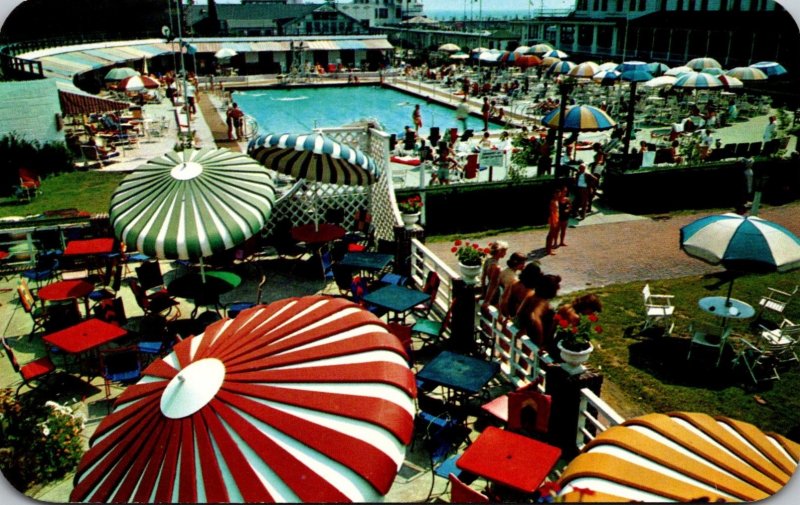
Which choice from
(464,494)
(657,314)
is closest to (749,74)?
(657,314)

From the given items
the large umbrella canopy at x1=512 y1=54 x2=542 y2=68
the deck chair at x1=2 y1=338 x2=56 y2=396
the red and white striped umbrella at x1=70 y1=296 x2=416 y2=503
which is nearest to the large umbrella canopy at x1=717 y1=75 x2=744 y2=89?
the large umbrella canopy at x1=512 y1=54 x2=542 y2=68

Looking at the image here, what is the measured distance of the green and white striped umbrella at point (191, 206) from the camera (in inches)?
285

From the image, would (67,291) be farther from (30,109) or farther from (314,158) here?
(30,109)

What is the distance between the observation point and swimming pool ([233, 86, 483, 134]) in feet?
100

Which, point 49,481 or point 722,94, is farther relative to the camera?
point 722,94

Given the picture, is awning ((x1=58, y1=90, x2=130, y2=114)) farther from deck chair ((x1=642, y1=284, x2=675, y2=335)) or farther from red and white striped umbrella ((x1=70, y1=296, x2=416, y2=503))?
red and white striped umbrella ((x1=70, y1=296, x2=416, y2=503))

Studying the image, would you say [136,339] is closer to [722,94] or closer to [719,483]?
[719,483]

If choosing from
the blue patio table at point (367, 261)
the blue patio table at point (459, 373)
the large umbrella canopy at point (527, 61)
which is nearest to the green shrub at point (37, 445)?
the blue patio table at point (459, 373)

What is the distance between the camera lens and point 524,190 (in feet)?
49.9

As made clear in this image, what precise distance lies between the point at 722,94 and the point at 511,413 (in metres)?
32.6

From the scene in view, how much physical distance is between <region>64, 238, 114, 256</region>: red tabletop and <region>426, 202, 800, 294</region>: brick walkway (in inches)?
252

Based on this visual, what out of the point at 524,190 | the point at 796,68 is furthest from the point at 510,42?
the point at 524,190

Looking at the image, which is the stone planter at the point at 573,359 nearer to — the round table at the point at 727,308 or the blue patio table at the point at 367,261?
the round table at the point at 727,308

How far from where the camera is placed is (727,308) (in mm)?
8625
